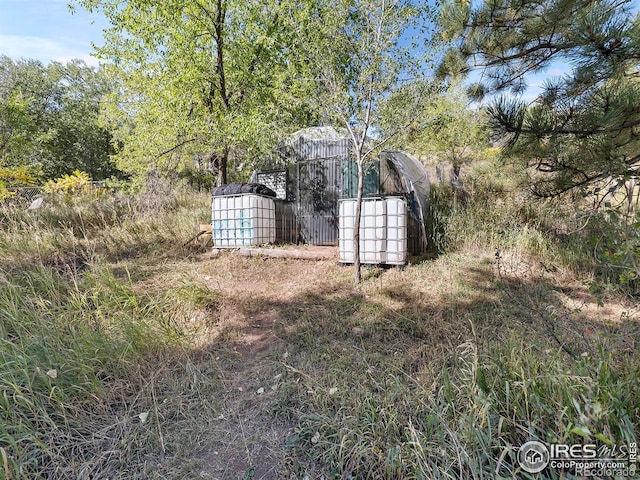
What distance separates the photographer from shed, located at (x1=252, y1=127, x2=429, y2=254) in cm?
556

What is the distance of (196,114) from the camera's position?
18.8 ft

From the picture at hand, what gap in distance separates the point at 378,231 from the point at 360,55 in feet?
7.81

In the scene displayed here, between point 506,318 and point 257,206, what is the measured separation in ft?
14.1

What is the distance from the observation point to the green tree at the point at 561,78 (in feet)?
6.85

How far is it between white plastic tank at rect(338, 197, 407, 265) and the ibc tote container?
5.82 feet

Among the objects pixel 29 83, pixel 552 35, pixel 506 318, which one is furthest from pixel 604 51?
pixel 29 83

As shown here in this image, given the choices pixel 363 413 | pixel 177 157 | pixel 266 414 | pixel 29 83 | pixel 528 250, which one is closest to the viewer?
pixel 363 413

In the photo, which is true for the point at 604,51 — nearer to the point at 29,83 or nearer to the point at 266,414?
the point at 266,414

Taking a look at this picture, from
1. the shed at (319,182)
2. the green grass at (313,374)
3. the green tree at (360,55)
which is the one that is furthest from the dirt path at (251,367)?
the shed at (319,182)

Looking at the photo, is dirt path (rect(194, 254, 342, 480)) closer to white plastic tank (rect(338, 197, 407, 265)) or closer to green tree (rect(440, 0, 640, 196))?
white plastic tank (rect(338, 197, 407, 265))

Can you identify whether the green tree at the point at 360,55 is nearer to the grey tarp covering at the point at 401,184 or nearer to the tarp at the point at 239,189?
the grey tarp covering at the point at 401,184

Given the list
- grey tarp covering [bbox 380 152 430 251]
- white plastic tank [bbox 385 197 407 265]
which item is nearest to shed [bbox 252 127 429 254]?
grey tarp covering [bbox 380 152 430 251]

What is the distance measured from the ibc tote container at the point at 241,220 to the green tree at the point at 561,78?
367 centimetres

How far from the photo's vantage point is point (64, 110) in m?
16.8
